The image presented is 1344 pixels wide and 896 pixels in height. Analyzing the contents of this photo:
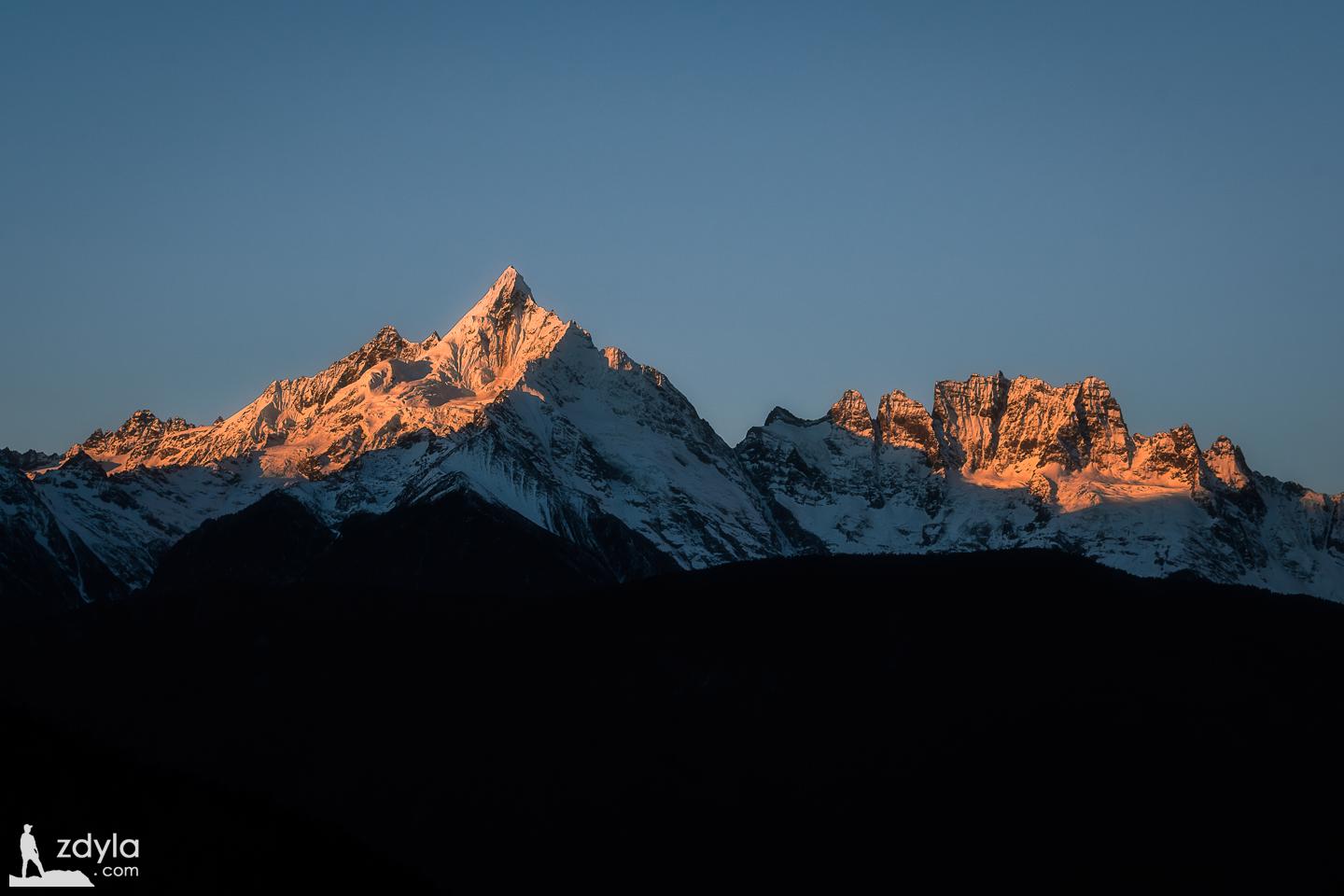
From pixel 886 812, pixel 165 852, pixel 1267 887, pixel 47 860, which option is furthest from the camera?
pixel 886 812

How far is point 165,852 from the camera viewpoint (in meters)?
99.1

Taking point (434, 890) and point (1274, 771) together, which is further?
point (1274, 771)

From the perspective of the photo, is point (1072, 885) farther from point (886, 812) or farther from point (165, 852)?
point (165, 852)

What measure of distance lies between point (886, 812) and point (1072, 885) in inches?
797

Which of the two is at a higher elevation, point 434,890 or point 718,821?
point 718,821

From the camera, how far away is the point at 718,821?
190m

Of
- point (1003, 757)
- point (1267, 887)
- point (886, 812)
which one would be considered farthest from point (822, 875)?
point (1267, 887)

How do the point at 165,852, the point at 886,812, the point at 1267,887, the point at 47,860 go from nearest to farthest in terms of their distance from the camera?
the point at 47,860 < the point at 165,852 < the point at 1267,887 < the point at 886,812

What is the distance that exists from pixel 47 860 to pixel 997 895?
323ft

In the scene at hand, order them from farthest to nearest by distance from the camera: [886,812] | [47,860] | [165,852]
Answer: [886,812], [165,852], [47,860]

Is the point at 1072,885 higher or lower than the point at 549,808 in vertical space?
lower

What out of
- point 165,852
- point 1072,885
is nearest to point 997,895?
point 1072,885

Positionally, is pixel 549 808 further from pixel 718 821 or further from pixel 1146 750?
pixel 1146 750

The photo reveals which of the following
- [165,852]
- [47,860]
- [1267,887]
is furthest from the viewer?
[1267,887]
